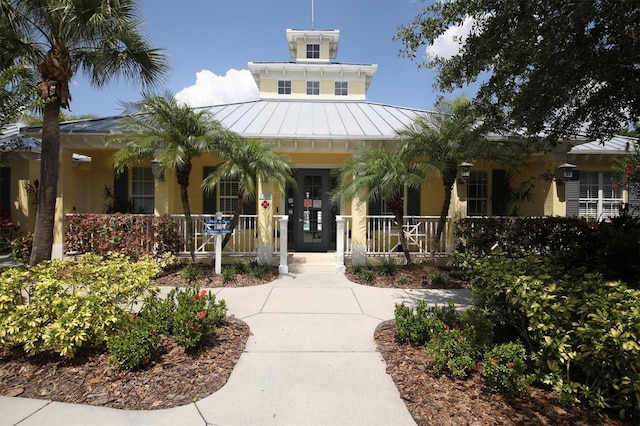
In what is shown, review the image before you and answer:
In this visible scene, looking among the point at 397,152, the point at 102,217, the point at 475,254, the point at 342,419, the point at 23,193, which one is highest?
the point at 397,152

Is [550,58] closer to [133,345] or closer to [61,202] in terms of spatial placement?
[133,345]

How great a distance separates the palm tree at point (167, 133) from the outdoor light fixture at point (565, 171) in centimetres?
881

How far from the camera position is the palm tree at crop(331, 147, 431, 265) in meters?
7.28

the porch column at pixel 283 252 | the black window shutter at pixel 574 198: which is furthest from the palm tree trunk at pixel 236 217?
the black window shutter at pixel 574 198

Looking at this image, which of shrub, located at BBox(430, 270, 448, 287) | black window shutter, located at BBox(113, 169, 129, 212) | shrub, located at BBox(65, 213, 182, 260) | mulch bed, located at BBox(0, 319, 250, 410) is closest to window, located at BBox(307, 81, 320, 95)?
black window shutter, located at BBox(113, 169, 129, 212)

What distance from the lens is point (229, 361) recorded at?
148 inches

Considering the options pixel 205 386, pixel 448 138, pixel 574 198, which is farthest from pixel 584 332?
pixel 574 198

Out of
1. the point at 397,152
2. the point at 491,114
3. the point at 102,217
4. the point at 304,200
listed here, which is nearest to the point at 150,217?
the point at 102,217

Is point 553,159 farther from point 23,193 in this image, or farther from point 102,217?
point 23,193

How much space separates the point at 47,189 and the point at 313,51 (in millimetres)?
12843

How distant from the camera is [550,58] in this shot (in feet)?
15.0

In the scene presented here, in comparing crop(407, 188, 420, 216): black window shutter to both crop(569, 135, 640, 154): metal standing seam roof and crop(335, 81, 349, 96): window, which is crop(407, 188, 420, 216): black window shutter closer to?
crop(569, 135, 640, 154): metal standing seam roof

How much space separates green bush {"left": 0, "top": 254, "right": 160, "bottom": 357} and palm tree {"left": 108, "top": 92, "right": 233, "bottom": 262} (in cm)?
342

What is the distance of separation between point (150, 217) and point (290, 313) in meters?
5.05
